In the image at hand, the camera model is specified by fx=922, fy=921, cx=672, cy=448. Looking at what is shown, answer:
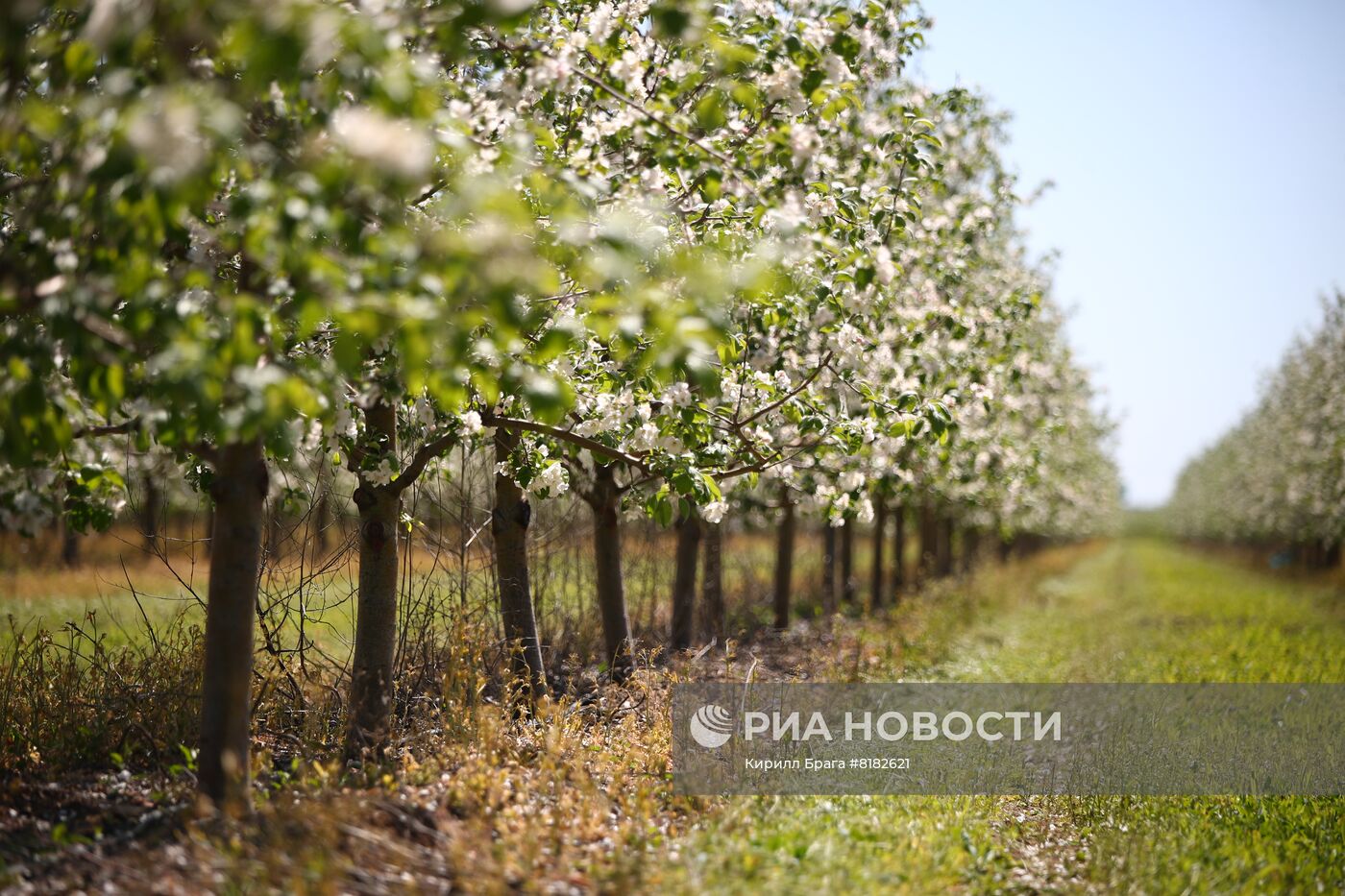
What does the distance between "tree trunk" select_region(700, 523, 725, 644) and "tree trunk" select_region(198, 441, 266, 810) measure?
23.3ft

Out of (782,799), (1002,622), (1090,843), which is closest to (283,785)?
(782,799)

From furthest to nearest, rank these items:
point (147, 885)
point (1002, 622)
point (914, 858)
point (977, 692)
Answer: point (1002, 622)
point (977, 692)
point (914, 858)
point (147, 885)

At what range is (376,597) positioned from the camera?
6.13m

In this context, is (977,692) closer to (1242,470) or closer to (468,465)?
(468,465)

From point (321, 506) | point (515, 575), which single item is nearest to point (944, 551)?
point (515, 575)

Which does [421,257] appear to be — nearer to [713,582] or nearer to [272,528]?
[272,528]

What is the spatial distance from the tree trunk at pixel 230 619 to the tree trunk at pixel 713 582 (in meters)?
7.09

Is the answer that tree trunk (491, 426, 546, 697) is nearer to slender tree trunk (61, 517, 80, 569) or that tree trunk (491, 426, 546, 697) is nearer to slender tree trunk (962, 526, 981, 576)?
slender tree trunk (61, 517, 80, 569)

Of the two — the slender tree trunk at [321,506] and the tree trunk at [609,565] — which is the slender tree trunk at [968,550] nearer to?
the tree trunk at [609,565]

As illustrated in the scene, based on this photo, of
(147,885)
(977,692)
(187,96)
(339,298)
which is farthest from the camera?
(977,692)

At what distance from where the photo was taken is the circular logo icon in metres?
6.36

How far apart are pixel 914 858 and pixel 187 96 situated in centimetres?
485

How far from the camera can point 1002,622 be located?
17.3m

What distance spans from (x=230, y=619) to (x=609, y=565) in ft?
14.1
